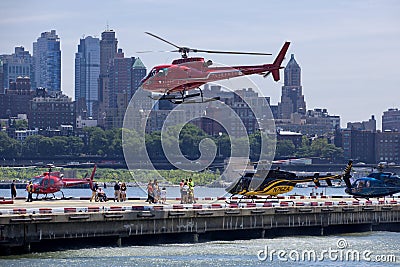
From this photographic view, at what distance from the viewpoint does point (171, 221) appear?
56875mm

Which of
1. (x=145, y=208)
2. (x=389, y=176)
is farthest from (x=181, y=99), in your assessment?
(x=389, y=176)

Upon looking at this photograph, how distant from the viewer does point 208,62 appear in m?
60.4

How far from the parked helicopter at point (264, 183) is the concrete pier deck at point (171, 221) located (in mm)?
1065

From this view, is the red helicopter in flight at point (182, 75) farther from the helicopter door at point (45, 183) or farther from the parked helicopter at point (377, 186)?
the parked helicopter at point (377, 186)

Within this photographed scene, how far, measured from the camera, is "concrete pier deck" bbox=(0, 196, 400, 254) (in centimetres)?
5241

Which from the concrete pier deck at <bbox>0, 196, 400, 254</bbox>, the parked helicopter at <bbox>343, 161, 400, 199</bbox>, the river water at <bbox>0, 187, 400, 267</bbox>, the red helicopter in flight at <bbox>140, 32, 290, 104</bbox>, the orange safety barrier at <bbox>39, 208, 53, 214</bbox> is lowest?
the river water at <bbox>0, 187, 400, 267</bbox>

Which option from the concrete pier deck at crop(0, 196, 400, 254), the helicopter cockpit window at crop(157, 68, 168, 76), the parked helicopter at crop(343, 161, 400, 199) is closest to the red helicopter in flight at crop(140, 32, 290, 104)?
the helicopter cockpit window at crop(157, 68, 168, 76)

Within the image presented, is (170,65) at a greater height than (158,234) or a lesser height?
greater

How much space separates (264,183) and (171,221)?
13155 mm

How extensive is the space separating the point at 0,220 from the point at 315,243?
16581mm

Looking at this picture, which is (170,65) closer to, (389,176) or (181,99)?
(181,99)

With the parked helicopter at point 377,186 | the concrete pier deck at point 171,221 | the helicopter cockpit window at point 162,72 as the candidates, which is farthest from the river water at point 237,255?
the parked helicopter at point 377,186

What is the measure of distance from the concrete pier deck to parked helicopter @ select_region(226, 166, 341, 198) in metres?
1.06

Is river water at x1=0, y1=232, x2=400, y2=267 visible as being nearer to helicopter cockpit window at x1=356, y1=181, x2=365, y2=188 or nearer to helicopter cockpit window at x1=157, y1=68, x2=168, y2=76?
helicopter cockpit window at x1=157, y1=68, x2=168, y2=76
